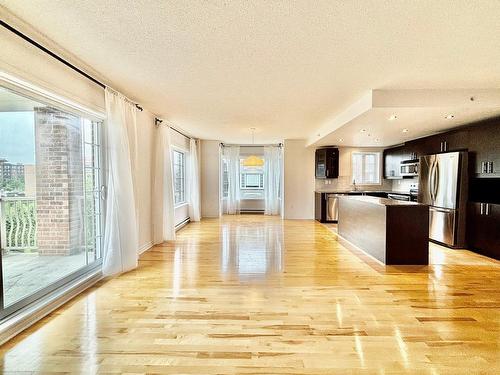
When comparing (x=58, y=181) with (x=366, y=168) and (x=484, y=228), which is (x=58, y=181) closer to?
(x=484, y=228)

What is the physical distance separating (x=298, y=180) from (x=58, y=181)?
21.3 feet

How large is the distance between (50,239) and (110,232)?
82 cm

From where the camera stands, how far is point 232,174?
9.69 meters

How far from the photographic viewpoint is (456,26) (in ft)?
6.89

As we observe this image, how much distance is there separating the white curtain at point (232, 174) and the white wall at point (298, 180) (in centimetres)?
199

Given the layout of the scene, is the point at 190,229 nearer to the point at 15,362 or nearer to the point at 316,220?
the point at 316,220

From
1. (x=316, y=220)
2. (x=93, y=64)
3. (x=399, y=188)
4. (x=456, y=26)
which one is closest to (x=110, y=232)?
(x=93, y=64)

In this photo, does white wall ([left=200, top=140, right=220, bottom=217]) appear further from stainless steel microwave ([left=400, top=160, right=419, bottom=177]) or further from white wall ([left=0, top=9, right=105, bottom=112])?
A: white wall ([left=0, top=9, right=105, bottom=112])

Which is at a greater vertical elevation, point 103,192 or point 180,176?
point 180,176

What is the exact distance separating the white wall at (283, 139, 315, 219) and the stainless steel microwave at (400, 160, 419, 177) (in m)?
2.55

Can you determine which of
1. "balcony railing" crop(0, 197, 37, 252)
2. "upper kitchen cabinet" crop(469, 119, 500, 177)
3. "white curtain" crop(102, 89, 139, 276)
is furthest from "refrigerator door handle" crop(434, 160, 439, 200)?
"balcony railing" crop(0, 197, 37, 252)

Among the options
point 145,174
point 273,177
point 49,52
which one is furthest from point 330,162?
point 49,52

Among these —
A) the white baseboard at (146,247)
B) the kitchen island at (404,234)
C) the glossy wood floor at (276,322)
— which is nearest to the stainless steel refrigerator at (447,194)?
the glossy wood floor at (276,322)

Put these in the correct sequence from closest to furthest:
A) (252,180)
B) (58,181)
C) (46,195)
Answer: (46,195) → (58,181) → (252,180)
